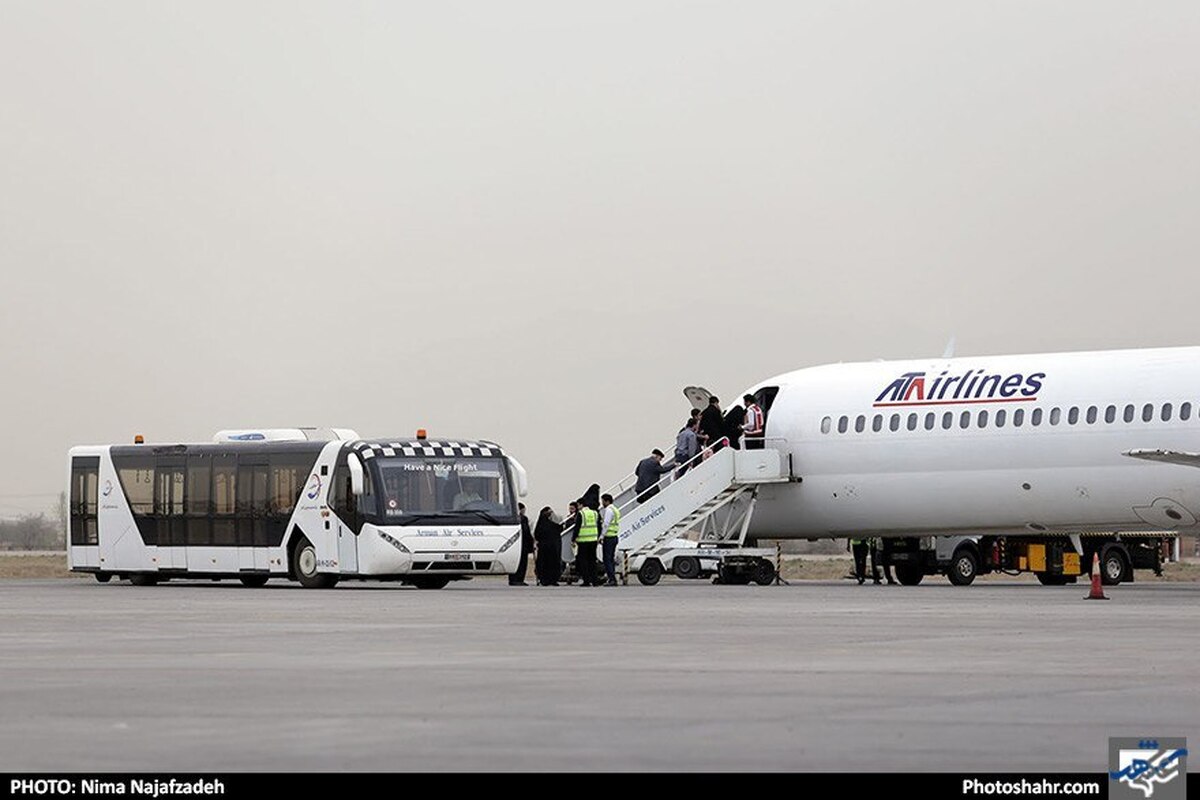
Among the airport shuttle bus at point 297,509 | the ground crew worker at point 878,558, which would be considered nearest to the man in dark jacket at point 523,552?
the airport shuttle bus at point 297,509

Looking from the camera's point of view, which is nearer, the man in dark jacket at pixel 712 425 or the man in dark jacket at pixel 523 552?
the man in dark jacket at pixel 523 552

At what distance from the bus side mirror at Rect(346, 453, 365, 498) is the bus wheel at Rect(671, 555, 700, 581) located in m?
10.3

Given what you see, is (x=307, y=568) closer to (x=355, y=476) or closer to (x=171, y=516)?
(x=355, y=476)

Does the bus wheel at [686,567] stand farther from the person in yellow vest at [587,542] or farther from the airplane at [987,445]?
the person in yellow vest at [587,542]

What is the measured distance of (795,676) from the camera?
17.7 meters

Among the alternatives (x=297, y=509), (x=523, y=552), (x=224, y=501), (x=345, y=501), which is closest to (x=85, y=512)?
(x=224, y=501)

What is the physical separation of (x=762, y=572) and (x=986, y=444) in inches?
220

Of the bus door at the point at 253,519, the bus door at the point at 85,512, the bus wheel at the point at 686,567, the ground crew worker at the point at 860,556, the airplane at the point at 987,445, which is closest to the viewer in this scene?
the airplane at the point at 987,445

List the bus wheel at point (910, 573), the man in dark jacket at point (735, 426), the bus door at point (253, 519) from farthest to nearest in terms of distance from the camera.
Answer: the man in dark jacket at point (735, 426), the bus wheel at point (910, 573), the bus door at point (253, 519)

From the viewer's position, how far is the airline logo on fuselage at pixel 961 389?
45.1 metres

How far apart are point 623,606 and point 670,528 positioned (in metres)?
15.9

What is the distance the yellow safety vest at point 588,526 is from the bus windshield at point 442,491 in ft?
9.71

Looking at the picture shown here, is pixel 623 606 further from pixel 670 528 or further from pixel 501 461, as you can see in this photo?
pixel 670 528

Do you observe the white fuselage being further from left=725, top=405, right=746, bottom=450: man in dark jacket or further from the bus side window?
the bus side window
